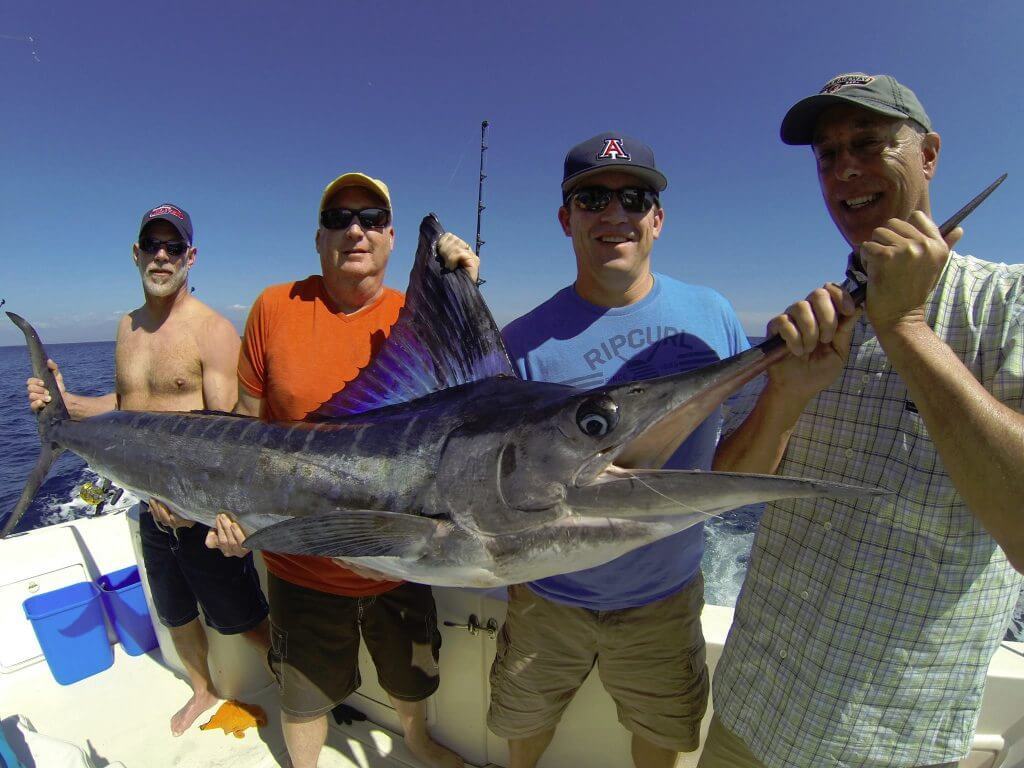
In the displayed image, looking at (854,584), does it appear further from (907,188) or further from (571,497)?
(907,188)

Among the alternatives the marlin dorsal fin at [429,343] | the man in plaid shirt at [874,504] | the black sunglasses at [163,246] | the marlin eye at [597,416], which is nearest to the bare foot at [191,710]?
the marlin dorsal fin at [429,343]

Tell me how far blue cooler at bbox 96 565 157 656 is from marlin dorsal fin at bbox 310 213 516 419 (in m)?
2.65

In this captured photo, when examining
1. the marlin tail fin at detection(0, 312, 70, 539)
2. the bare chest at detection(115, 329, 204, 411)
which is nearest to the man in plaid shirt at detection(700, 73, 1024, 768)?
the bare chest at detection(115, 329, 204, 411)

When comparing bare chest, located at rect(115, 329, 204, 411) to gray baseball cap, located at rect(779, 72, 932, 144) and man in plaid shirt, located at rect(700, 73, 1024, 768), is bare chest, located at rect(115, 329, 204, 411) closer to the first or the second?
man in plaid shirt, located at rect(700, 73, 1024, 768)

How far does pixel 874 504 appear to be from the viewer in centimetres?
132

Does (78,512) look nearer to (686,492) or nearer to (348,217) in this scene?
(348,217)

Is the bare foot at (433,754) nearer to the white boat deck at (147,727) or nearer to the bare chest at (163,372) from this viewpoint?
the white boat deck at (147,727)

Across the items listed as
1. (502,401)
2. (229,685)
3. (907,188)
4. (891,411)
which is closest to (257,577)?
(229,685)

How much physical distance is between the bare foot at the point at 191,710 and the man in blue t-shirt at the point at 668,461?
201 centimetres

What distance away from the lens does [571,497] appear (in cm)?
121

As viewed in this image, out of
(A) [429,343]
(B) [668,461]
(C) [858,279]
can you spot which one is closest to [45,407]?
(A) [429,343]

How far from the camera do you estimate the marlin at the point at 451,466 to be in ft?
3.67

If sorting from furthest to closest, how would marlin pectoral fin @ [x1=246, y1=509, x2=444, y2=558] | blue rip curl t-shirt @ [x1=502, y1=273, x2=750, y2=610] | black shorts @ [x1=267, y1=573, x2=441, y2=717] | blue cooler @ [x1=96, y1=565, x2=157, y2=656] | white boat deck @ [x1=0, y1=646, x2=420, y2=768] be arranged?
blue cooler @ [x1=96, y1=565, x2=157, y2=656] < white boat deck @ [x1=0, y1=646, x2=420, y2=768] < black shorts @ [x1=267, y1=573, x2=441, y2=717] < blue rip curl t-shirt @ [x1=502, y1=273, x2=750, y2=610] < marlin pectoral fin @ [x1=246, y1=509, x2=444, y2=558]

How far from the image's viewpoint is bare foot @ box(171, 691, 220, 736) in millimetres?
2762
